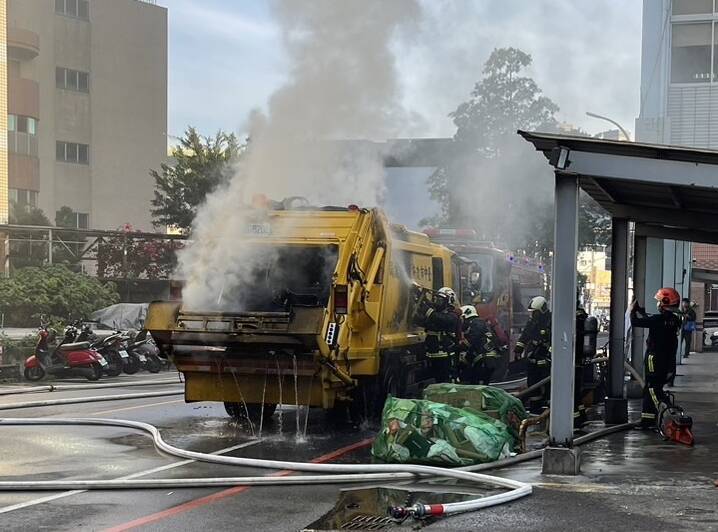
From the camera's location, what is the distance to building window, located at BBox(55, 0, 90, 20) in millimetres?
41156

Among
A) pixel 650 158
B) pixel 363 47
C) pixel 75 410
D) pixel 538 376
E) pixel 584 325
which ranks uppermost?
pixel 363 47

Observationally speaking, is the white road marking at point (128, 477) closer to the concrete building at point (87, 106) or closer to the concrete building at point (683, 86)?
the concrete building at point (683, 86)

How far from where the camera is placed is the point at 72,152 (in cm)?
4225

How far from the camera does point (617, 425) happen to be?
34.8ft

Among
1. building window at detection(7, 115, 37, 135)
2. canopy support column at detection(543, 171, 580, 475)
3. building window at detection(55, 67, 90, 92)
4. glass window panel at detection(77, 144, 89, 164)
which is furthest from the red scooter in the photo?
building window at detection(55, 67, 90, 92)

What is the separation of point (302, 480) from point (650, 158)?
3919 millimetres

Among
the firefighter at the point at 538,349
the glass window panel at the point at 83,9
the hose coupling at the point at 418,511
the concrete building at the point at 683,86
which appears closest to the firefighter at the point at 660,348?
the firefighter at the point at 538,349

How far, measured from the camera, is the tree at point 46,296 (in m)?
22.6

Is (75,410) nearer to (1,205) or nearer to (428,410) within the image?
(428,410)

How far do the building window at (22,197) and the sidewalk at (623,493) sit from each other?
32.7 m

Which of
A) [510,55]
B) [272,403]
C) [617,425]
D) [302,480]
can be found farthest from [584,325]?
[510,55]

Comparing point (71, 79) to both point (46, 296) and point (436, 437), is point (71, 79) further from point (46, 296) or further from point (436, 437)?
point (436, 437)

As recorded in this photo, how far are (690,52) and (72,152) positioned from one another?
2971 cm

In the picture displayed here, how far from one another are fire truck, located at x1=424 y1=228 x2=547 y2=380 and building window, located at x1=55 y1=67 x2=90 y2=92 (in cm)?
2798
